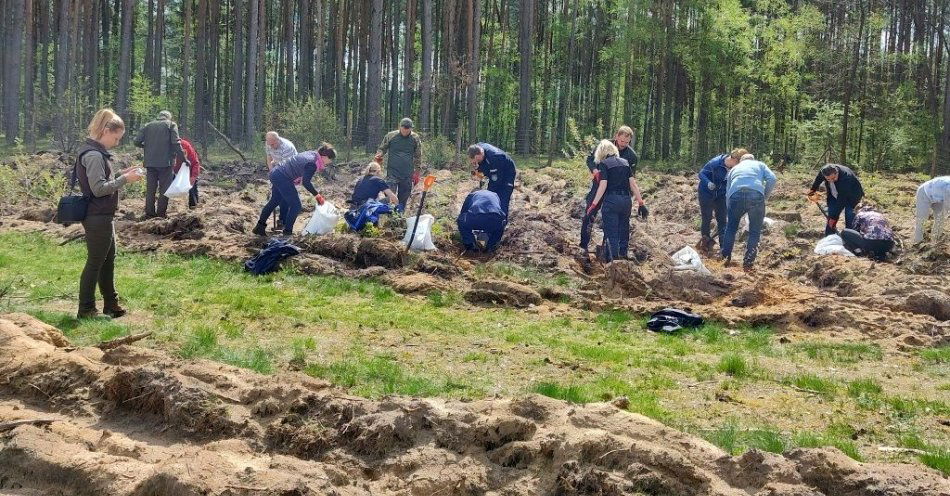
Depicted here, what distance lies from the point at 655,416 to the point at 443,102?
34512 mm

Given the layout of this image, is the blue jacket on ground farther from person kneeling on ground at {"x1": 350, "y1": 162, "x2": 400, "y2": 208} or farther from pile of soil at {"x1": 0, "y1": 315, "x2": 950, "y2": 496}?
pile of soil at {"x1": 0, "y1": 315, "x2": 950, "y2": 496}

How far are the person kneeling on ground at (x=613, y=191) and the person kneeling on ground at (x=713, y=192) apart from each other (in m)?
2.29

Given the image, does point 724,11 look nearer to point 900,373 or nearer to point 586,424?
point 900,373

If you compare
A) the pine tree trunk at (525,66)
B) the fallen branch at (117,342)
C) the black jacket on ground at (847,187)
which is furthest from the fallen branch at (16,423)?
the pine tree trunk at (525,66)

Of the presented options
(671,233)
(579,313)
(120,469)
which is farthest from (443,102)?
(120,469)

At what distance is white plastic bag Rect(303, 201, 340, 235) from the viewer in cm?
1219

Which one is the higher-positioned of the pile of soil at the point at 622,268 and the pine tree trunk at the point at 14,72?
the pine tree trunk at the point at 14,72

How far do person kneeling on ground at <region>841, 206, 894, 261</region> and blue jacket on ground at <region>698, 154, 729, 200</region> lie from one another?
1.89 m

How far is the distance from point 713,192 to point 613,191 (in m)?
2.83

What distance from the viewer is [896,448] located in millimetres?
4746

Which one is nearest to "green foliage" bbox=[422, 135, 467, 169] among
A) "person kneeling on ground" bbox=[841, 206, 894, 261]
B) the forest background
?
the forest background

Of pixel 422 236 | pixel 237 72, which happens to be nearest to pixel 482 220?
pixel 422 236

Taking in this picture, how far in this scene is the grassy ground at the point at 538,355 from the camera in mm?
5379

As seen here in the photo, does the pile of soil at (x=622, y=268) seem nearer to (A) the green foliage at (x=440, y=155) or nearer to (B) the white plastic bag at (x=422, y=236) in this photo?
(B) the white plastic bag at (x=422, y=236)
